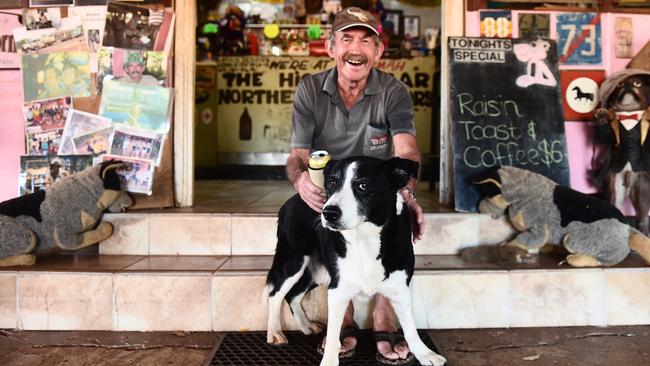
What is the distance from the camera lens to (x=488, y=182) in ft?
9.30

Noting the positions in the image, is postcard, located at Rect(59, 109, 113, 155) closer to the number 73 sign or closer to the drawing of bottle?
the drawing of bottle

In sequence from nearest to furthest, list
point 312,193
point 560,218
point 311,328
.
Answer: point 312,193 < point 311,328 < point 560,218

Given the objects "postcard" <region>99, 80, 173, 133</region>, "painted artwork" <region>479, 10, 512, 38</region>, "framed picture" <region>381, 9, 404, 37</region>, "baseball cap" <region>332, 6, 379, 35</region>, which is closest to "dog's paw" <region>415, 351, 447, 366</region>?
"baseball cap" <region>332, 6, 379, 35</region>

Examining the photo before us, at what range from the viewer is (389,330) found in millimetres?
2180

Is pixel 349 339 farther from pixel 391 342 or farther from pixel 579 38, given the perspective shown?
pixel 579 38

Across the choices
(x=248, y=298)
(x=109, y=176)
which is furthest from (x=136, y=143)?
(x=248, y=298)

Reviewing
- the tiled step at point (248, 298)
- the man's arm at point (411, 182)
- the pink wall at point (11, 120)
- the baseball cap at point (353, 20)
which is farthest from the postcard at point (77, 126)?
the man's arm at point (411, 182)

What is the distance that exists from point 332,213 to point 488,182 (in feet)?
5.07

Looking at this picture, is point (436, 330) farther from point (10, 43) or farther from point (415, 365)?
point (10, 43)

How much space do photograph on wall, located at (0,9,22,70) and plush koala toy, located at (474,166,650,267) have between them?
312 cm

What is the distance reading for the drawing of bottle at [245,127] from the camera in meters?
6.08

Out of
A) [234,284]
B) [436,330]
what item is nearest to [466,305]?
[436,330]

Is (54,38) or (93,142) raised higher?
(54,38)

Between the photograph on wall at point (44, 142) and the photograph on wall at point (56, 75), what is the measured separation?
238 millimetres
